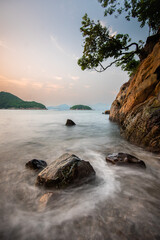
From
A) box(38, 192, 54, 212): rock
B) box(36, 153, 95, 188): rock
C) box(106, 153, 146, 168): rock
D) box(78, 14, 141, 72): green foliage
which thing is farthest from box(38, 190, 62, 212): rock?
box(78, 14, 141, 72): green foliage

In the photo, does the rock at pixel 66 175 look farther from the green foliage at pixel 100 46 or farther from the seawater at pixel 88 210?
the green foliage at pixel 100 46

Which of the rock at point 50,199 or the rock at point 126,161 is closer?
the rock at point 50,199

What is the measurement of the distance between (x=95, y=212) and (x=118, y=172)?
157 centimetres

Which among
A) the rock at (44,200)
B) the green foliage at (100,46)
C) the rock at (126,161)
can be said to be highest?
the green foliage at (100,46)

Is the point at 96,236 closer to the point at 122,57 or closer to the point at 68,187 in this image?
the point at 68,187

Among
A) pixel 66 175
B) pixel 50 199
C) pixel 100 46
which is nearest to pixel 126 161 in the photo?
pixel 66 175

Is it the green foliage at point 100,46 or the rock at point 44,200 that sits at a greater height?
the green foliage at point 100,46

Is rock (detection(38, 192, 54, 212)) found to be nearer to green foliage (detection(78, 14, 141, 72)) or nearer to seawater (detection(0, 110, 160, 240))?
seawater (detection(0, 110, 160, 240))

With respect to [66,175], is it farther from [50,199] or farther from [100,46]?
[100,46]

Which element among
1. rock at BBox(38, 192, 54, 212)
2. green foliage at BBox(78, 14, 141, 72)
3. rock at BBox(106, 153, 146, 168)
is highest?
green foliage at BBox(78, 14, 141, 72)

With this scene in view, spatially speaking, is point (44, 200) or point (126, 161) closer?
point (44, 200)

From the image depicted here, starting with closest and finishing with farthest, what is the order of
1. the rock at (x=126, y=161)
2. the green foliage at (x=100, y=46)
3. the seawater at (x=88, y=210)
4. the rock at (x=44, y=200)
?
the seawater at (x=88, y=210) → the rock at (x=44, y=200) → the rock at (x=126, y=161) → the green foliage at (x=100, y=46)

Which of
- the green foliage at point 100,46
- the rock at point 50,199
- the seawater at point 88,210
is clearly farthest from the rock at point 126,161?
the green foliage at point 100,46

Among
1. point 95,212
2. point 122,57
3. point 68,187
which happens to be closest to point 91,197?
point 95,212
